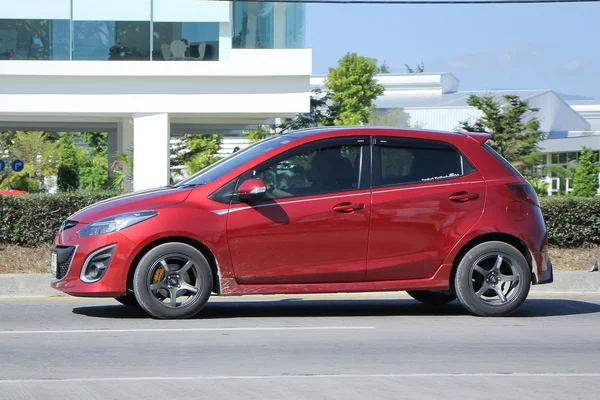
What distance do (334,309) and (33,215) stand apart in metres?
6.59

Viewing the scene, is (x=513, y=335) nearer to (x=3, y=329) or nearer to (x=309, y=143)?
(x=309, y=143)

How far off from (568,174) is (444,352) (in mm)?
53267

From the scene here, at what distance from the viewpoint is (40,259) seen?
47.7 ft

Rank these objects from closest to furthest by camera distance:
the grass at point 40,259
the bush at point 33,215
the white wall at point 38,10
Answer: the grass at point 40,259 → the bush at point 33,215 → the white wall at point 38,10

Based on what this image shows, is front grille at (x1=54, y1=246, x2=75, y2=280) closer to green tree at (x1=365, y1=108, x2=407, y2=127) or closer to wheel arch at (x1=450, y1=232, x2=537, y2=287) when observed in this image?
wheel arch at (x1=450, y1=232, x2=537, y2=287)

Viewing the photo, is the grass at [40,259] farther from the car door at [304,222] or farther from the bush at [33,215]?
the car door at [304,222]

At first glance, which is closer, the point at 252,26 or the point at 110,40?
the point at 110,40

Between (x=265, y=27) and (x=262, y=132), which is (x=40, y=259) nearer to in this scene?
(x=265, y=27)

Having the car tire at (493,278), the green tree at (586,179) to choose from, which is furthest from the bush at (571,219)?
the green tree at (586,179)

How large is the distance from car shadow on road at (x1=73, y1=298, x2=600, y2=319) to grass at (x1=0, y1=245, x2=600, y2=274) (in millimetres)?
3450

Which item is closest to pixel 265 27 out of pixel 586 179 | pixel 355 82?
pixel 586 179

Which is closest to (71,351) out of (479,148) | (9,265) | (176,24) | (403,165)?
(403,165)

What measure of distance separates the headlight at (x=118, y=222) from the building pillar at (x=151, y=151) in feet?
45.1

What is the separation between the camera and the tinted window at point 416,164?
9.62 metres
